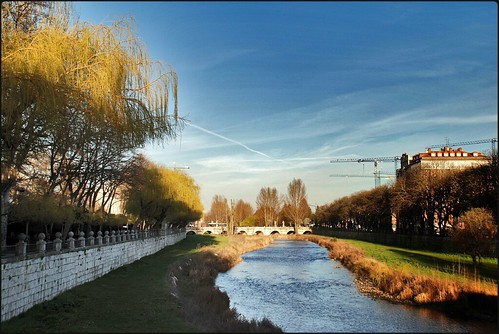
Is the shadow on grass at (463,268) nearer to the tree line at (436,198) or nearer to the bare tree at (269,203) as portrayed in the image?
the tree line at (436,198)

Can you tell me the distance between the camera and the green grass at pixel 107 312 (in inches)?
512

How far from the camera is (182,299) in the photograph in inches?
752

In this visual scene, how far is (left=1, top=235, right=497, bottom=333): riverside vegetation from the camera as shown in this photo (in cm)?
1354

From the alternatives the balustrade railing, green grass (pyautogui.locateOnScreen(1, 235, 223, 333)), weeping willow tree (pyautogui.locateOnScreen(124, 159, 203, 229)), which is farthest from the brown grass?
weeping willow tree (pyautogui.locateOnScreen(124, 159, 203, 229))

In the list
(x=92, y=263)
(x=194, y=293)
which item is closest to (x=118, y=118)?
(x=194, y=293)

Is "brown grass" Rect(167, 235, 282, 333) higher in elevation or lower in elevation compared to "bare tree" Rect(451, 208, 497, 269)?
lower

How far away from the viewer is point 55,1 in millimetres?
13438

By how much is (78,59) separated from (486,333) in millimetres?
17219

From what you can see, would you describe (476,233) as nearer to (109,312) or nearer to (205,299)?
(205,299)

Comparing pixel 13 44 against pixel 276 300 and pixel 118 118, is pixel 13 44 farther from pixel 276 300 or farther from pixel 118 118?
pixel 276 300

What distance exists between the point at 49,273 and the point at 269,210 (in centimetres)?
11459

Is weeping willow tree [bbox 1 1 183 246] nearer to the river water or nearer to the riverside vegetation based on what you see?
the riverside vegetation

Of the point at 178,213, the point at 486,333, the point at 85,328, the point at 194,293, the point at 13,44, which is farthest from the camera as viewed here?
the point at 178,213

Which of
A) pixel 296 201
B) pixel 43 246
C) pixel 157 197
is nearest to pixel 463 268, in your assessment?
pixel 43 246
